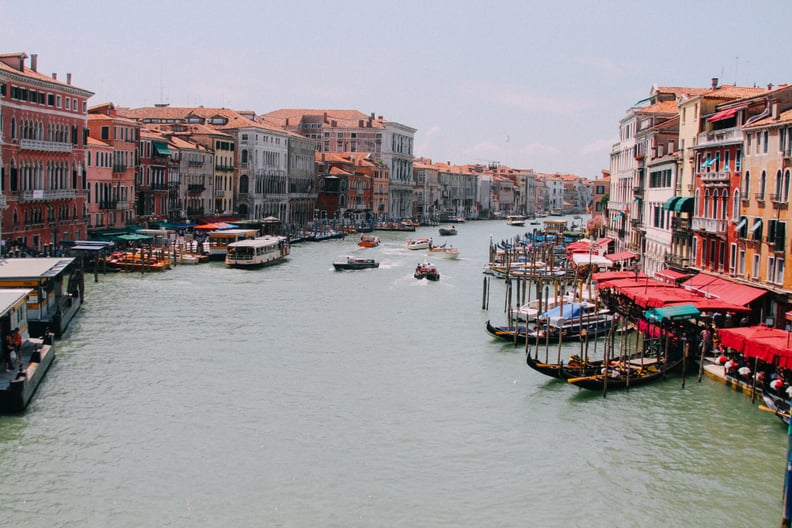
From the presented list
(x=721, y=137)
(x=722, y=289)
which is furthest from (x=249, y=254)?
(x=722, y=289)

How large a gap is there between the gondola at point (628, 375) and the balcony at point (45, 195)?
2008 centimetres

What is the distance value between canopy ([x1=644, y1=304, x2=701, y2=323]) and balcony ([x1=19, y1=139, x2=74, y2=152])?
20.4 m

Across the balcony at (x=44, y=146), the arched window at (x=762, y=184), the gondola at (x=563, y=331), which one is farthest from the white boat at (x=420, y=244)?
the arched window at (x=762, y=184)

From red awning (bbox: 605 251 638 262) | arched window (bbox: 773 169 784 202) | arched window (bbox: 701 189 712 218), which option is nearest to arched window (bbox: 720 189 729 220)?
arched window (bbox: 701 189 712 218)

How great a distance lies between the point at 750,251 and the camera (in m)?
18.6

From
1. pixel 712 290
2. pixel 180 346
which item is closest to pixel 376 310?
pixel 180 346

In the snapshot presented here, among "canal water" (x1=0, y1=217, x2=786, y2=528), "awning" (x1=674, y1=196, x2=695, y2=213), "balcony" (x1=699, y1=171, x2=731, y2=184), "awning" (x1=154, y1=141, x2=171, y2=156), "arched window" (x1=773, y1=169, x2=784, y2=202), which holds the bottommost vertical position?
"canal water" (x1=0, y1=217, x2=786, y2=528)

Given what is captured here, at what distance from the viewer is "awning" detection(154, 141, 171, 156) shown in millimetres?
41500

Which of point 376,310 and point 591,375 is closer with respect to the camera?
point 591,375

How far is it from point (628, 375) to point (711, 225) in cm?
664

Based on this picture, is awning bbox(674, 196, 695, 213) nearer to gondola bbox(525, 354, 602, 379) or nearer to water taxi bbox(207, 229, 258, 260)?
gondola bbox(525, 354, 602, 379)

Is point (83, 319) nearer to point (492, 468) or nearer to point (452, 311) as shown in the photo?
point (452, 311)

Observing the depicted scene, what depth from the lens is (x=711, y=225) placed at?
2064 centimetres

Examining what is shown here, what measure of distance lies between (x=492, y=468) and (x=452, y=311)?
12.8 meters
